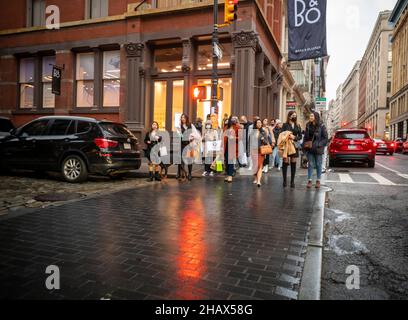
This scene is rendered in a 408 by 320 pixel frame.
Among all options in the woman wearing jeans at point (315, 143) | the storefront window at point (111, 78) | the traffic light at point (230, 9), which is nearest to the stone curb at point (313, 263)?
the woman wearing jeans at point (315, 143)

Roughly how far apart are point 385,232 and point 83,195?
5993mm

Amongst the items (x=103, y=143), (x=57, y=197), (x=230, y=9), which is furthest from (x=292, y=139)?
(x=57, y=197)

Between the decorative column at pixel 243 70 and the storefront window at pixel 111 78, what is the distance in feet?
21.5

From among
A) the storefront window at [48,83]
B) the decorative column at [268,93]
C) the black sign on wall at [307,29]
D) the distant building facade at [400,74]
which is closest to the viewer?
the black sign on wall at [307,29]

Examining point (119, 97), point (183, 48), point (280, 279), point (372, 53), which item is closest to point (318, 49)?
point (183, 48)

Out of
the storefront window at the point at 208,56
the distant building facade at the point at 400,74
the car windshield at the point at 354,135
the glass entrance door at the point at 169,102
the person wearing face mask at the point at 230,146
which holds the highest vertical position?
the distant building facade at the point at 400,74

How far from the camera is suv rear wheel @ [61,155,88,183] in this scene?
954 centimetres

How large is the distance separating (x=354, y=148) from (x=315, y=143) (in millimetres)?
7299

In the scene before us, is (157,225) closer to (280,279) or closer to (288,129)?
(280,279)

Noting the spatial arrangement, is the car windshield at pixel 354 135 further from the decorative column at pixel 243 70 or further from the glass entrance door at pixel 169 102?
the glass entrance door at pixel 169 102

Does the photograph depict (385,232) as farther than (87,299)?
Yes

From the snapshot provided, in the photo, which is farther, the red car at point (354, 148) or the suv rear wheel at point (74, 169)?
the red car at point (354, 148)

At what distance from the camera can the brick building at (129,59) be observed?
52.8ft
